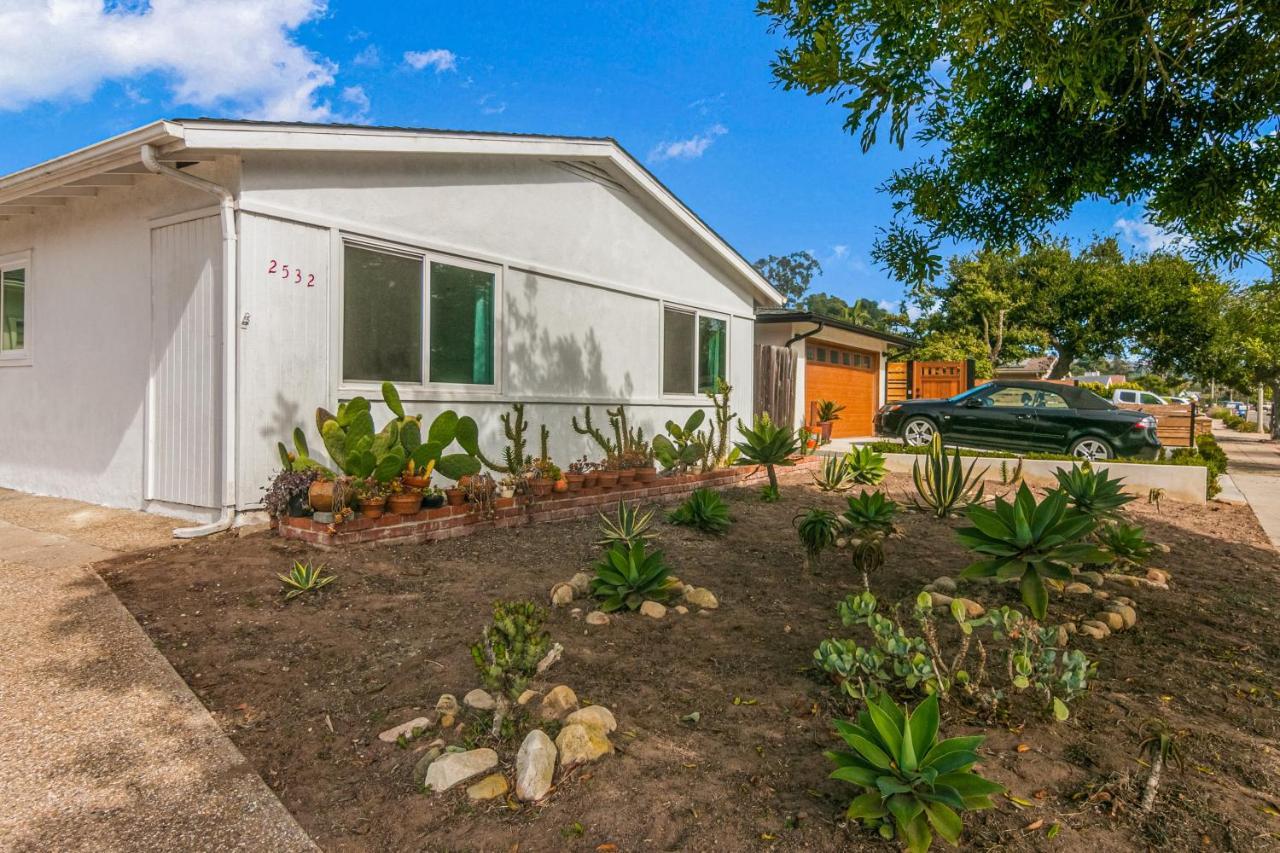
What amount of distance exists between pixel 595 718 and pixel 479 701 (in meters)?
0.51

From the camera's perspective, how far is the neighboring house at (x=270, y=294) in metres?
5.48

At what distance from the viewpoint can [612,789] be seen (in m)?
2.30

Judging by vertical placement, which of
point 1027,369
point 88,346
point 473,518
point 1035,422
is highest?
point 1027,369

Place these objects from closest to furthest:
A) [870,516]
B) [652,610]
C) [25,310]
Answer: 1. [652,610]
2. [870,516]
3. [25,310]

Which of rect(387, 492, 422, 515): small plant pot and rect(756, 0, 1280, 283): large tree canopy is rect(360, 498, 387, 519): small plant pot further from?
rect(756, 0, 1280, 283): large tree canopy

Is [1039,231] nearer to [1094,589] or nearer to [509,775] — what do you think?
[1094,589]

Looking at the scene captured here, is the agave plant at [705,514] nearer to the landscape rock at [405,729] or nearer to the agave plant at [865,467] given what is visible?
the agave plant at [865,467]

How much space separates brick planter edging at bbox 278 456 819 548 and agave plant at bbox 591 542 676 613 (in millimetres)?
1956

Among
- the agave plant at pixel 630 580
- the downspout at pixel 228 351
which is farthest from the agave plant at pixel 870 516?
the downspout at pixel 228 351

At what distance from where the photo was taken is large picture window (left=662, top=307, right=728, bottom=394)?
35.7ft

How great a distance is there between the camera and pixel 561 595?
4125mm

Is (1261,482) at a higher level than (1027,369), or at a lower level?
lower

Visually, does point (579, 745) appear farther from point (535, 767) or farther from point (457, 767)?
point (457, 767)

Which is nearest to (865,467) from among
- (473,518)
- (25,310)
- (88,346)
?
(473,518)
